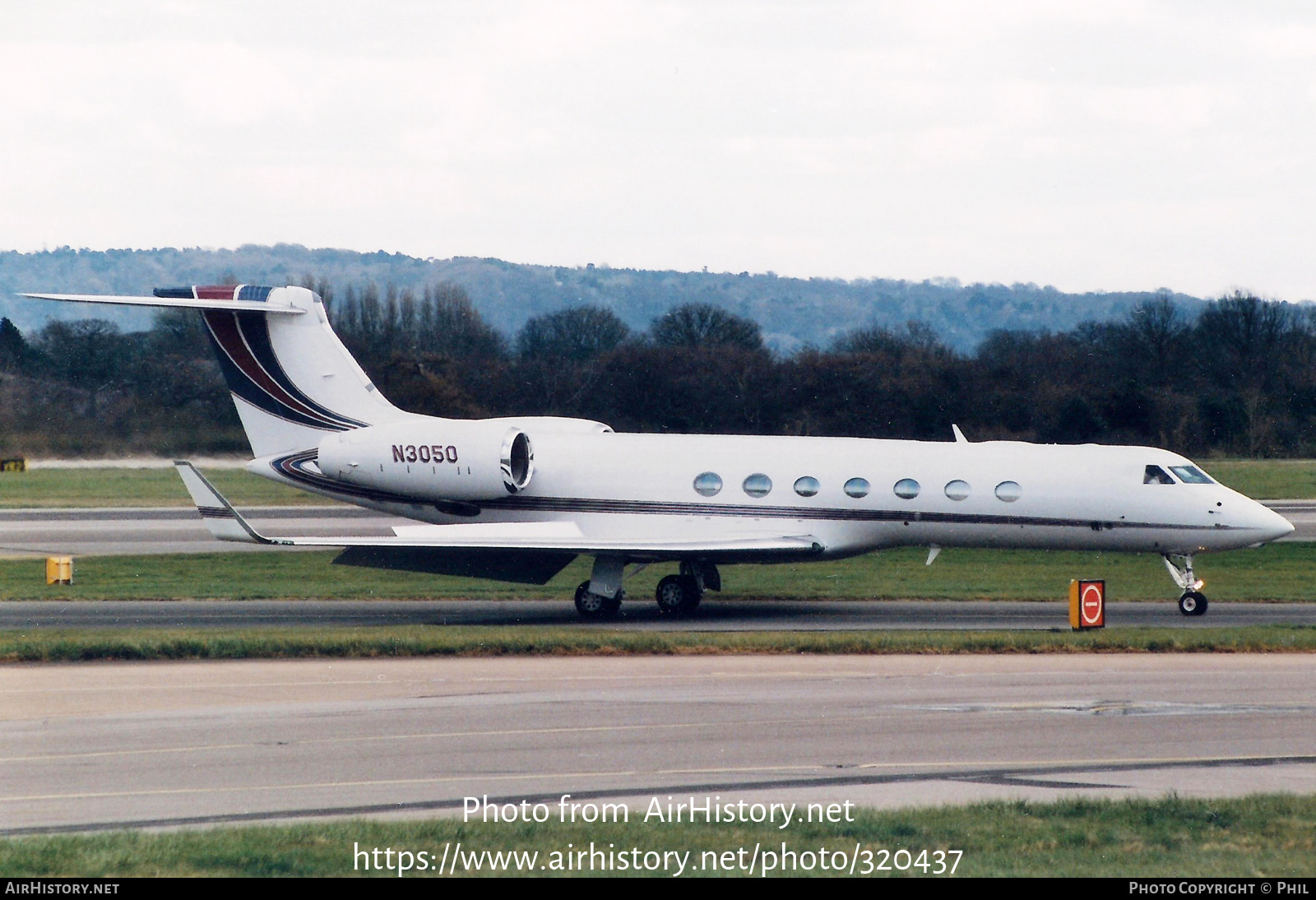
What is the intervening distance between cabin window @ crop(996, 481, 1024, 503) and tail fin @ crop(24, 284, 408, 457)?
Answer: 35.2 feet

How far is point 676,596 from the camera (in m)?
25.5

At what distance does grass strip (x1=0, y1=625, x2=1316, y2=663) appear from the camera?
745 inches

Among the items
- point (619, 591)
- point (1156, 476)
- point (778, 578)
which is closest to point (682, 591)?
point (619, 591)

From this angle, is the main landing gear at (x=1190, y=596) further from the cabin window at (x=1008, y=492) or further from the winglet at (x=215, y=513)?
the winglet at (x=215, y=513)

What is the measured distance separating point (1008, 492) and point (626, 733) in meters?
12.6

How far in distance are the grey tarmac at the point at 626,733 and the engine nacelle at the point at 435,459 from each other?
23.8 ft

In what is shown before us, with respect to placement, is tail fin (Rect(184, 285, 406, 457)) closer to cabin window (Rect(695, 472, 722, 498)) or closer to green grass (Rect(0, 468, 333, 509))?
cabin window (Rect(695, 472, 722, 498))

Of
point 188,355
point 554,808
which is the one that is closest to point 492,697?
point 554,808

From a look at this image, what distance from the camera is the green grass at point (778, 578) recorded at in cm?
2789

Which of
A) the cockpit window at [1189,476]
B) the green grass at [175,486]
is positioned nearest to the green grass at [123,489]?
the green grass at [175,486]

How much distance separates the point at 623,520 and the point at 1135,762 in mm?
14479

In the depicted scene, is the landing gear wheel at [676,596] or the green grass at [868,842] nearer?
the green grass at [868,842]

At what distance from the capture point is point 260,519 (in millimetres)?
43125

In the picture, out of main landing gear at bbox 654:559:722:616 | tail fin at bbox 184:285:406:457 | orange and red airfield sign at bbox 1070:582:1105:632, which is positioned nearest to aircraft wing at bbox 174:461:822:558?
main landing gear at bbox 654:559:722:616
